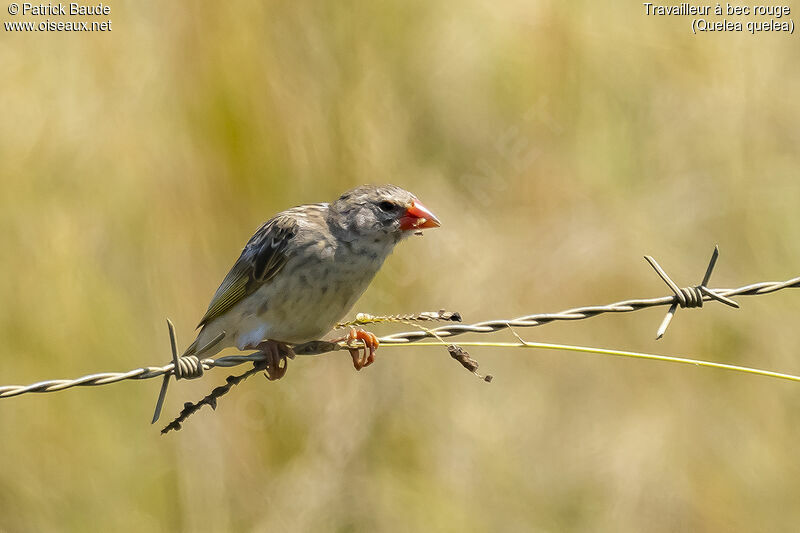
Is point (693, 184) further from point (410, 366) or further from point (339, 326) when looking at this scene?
point (339, 326)

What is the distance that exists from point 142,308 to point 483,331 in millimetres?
3473

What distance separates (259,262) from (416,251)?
8.33ft

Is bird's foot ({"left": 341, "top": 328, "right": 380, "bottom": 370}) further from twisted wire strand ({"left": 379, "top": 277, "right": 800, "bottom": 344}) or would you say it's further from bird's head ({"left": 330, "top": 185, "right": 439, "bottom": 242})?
twisted wire strand ({"left": 379, "top": 277, "right": 800, "bottom": 344})

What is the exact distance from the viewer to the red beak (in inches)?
196

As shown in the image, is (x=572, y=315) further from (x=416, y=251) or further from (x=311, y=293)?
(x=416, y=251)

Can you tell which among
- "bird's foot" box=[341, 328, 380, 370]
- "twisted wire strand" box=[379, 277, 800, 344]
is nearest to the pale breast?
"bird's foot" box=[341, 328, 380, 370]

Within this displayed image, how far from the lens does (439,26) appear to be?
8250 millimetres

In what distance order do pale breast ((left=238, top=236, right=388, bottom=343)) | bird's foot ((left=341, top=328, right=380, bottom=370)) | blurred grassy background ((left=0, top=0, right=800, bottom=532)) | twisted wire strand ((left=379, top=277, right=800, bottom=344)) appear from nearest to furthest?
twisted wire strand ((left=379, top=277, right=800, bottom=344)) → bird's foot ((left=341, top=328, right=380, bottom=370)) → pale breast ((left=238, top=236, right=388, bottom=343)) → blurred grassy background ((left=0, top=0, right=800, bottom=532))

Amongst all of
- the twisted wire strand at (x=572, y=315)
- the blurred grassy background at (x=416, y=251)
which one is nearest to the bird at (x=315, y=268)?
the twisted wire strand at (x=572, y=315)

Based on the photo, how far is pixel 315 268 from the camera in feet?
16.1

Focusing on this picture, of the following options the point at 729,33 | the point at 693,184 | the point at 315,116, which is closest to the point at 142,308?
the point at 315,116

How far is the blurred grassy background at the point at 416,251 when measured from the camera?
6.41 m

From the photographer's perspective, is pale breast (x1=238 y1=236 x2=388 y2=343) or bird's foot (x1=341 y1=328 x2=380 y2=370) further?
pale breast (x1=238 y1=236 x2=388 y2=343)

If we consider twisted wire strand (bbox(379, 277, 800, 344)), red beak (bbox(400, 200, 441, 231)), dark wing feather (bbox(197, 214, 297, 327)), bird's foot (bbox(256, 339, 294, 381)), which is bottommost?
bird's foot (bbox(256, 339, 294, 381))
